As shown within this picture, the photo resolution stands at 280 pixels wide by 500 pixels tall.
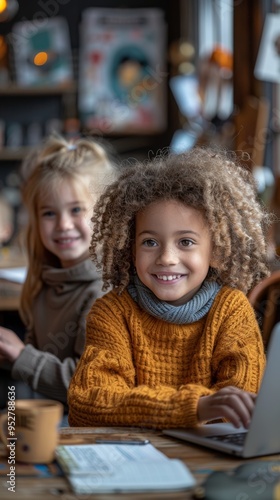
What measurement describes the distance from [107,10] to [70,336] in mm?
4910

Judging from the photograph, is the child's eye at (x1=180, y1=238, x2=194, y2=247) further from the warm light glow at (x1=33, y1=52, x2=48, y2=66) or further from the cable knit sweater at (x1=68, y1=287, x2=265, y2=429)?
the warm light glow at (x1=33, y1=52, x2=48, y2=66)

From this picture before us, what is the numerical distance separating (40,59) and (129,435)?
210 inches

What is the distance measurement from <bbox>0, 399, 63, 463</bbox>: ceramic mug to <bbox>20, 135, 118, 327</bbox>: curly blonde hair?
1.06m

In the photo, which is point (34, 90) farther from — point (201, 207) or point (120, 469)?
point (120, 469)

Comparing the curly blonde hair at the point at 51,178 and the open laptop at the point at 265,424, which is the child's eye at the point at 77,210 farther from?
the open laptop at the point at 265,424

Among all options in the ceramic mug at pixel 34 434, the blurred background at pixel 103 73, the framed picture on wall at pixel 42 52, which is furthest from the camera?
the framed picture on wall at pixel 42 52

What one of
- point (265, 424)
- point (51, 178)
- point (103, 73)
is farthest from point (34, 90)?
point (265, 424)

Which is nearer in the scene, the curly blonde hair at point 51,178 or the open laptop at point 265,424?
the open laptop at point 265,424

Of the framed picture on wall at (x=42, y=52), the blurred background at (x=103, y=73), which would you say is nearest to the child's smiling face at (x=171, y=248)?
the blurred background at (x=103, y=73)

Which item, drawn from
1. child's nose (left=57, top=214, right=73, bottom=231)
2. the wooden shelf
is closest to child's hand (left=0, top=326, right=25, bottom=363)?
child's nose (left=57, top=214, right=73, bottom=231)

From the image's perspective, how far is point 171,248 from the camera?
1.35 metres

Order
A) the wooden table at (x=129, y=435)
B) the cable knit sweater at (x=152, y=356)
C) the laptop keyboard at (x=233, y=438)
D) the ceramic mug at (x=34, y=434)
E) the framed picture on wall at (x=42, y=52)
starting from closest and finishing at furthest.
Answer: the wooden table at (x=129, y=435) → the ceramic mug at (x=34, y=434) → the laptop keyboard at (x=233, y=438) → the cable knit sweater at (x=152, y=356) → the framed picture on wall at (x=42, y=52)

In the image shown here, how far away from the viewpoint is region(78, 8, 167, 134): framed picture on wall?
6.34 m

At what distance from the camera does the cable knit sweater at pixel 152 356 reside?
4.25 feet
